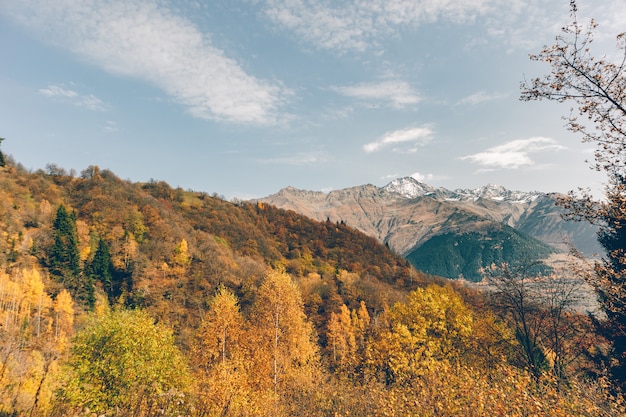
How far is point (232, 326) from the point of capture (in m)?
38.9

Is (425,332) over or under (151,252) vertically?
under

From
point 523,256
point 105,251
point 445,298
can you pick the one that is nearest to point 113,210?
point 105,251

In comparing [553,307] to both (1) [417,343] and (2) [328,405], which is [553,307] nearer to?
(1) [417,343]

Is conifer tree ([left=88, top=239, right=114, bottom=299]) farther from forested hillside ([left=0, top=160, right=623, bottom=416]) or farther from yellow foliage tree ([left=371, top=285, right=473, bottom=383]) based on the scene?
yellow foliage tree ([left=371, top=285, right=473, bottom=383])

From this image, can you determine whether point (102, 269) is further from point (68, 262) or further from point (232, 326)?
point (232, 326)

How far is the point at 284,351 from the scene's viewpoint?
3534 cm

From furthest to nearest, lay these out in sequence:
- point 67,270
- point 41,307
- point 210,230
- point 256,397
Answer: point 210,230, point 67,270, point 41,307, point 256,397

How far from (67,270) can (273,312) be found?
67.5m

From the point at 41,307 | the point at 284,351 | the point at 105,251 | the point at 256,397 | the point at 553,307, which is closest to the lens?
the point at 256,397

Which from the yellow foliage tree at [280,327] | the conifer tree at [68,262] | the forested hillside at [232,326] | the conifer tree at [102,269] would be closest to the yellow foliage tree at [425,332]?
the forested hillside at [232,326]

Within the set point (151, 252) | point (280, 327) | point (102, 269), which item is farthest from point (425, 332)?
point (102, 269)

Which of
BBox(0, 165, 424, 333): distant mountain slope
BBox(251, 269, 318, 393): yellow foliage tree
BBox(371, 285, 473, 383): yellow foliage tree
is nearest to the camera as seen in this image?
BBox(371, 285, 473, 383): yellow foliage tree

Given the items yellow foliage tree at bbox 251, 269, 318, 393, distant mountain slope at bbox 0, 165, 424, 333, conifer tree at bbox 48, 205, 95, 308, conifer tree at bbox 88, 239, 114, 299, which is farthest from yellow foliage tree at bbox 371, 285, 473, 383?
conifer tree at bbox 88, 239, 114, 299

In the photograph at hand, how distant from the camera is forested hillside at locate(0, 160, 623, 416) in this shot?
12750 mm
